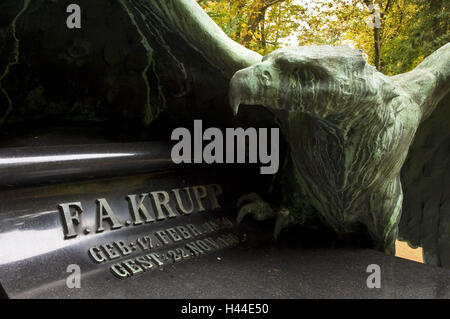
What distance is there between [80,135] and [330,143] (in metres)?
1.39

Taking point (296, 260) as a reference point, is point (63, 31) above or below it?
above

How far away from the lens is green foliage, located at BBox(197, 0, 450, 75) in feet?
18.4

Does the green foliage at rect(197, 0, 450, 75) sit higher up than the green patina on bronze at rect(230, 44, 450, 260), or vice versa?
the green foliage at rect(197, 0, 450, 75)

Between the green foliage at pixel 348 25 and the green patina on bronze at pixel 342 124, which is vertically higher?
the green foliage at pixel 348 25

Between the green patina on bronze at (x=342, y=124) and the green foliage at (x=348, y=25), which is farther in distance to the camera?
the green foliage at (x=348, y=25)

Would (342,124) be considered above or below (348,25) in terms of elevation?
below

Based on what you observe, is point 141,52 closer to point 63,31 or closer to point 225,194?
point 63,31

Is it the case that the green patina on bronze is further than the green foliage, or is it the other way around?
the green foliage

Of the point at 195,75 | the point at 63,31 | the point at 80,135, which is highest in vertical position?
the point at 63,31

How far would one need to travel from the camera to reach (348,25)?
7.83 meters

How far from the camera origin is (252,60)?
1.71 m

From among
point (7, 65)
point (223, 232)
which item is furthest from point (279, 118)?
point (7, 65)

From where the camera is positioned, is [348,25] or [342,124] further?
[348,25]

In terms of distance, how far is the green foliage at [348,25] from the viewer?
5.62m
